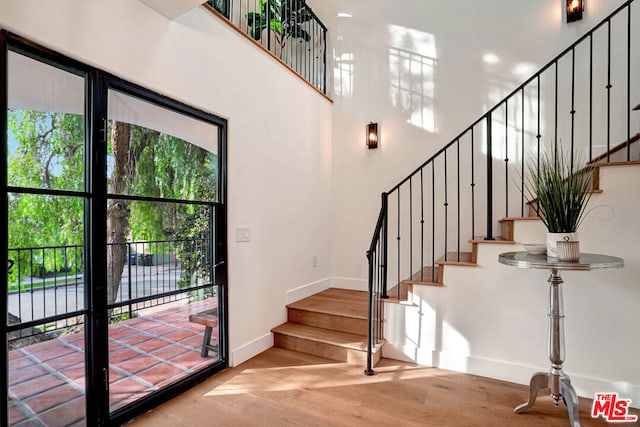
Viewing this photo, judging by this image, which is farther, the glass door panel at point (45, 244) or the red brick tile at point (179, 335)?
the red brick tile at point (179, 335)

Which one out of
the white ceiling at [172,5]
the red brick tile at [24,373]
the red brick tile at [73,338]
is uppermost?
the white ceiling at [172,5]

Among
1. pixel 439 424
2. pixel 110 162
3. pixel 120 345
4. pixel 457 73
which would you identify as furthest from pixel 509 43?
pixel 120 345

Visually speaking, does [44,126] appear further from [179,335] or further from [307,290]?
[307,290]

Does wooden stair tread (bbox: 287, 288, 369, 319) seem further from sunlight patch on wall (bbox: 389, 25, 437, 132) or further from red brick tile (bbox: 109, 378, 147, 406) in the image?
sunlight patch on wall (bbox: 389, 25, 437, 132)

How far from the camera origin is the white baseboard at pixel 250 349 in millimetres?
2824

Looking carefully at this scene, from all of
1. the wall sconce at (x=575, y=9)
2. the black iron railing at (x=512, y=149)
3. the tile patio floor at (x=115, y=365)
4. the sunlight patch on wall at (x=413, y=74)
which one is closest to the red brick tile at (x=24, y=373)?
the tile patio floor at (x=115, y=365)

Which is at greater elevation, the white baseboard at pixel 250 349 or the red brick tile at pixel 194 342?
the red brick tile at pixel 194 342

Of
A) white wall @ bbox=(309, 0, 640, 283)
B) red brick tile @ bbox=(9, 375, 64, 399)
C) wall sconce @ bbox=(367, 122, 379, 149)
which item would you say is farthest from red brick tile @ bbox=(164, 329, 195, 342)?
wall sconce @ bbox=(367, 122, 379, 149)

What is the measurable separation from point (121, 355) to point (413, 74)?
13.9 feet

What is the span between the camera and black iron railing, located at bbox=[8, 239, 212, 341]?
5.32ft

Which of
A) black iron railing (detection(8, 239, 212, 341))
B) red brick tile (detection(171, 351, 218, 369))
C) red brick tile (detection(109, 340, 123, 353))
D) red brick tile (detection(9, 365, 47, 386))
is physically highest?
black iron railing (detection(8, 239, 212, 341))

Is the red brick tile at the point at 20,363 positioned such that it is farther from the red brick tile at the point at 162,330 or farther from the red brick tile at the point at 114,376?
the red brick tile at the point at 162,330

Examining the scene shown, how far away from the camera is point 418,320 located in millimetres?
2861

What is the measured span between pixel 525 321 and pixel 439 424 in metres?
1.09
